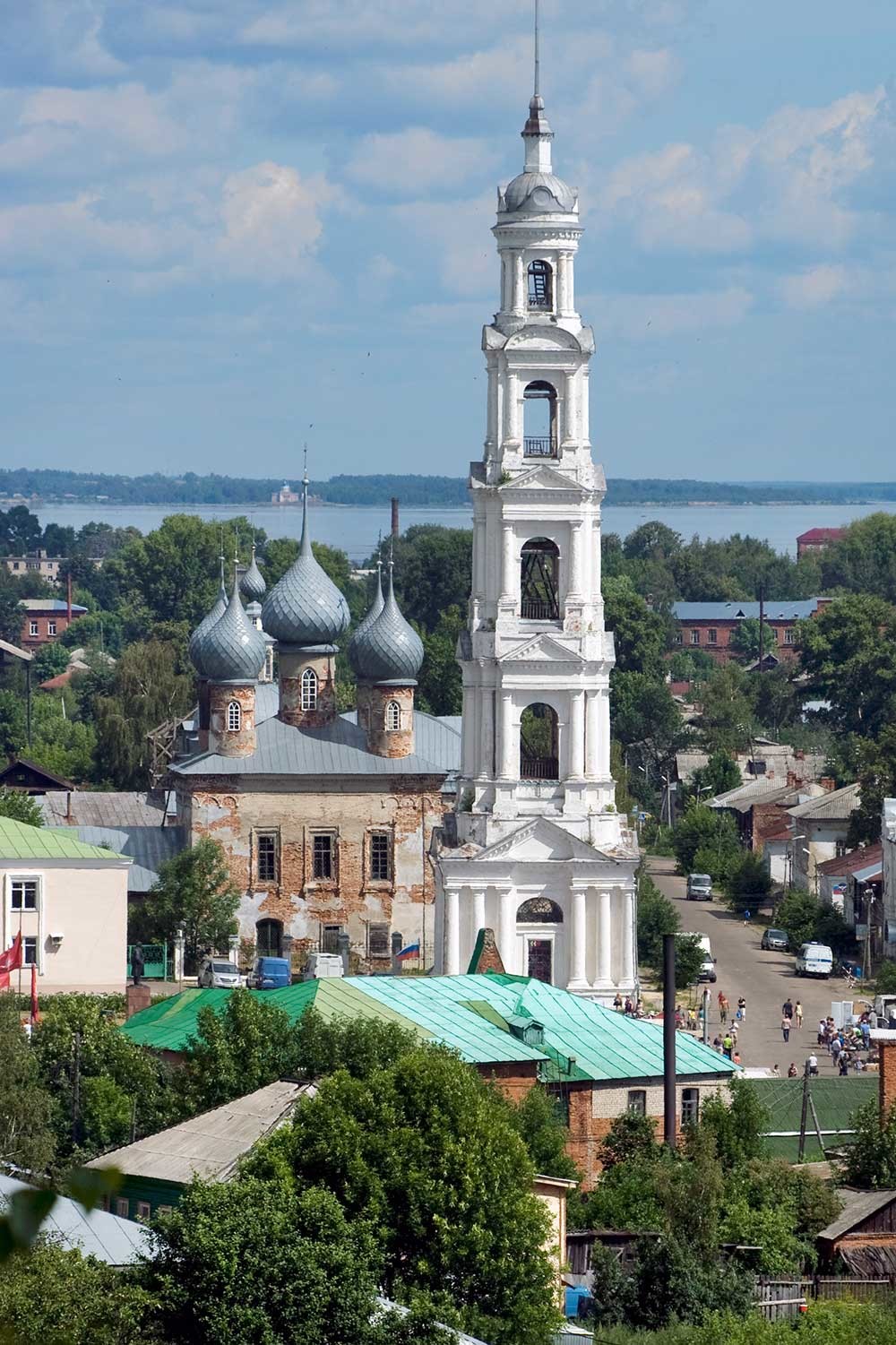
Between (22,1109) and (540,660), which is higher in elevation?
(540,660)

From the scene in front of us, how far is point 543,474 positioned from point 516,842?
13.8ft

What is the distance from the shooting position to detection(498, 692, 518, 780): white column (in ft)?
132

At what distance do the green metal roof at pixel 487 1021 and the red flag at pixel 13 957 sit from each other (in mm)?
4172

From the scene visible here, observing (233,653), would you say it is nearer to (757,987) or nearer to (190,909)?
(190,909)

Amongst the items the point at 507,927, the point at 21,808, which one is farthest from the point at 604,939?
the point at 21,808

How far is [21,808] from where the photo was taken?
51906 millimetres

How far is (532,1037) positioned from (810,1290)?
604cm

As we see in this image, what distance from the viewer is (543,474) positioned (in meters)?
40.0

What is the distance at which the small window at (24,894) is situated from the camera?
39.3 metres

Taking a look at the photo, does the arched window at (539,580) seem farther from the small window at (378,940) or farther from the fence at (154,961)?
the small window at (378,940)

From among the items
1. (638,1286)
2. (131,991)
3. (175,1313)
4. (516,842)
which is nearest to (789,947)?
(516,842)

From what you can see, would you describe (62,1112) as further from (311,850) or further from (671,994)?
(311,850)

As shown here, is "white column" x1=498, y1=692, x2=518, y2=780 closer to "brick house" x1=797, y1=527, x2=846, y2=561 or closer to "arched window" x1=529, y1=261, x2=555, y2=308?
"arched window" x1=529, y1=261, x2=555, y2=308

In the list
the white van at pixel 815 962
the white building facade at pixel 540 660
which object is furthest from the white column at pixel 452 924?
the white van at pixel 815 962
